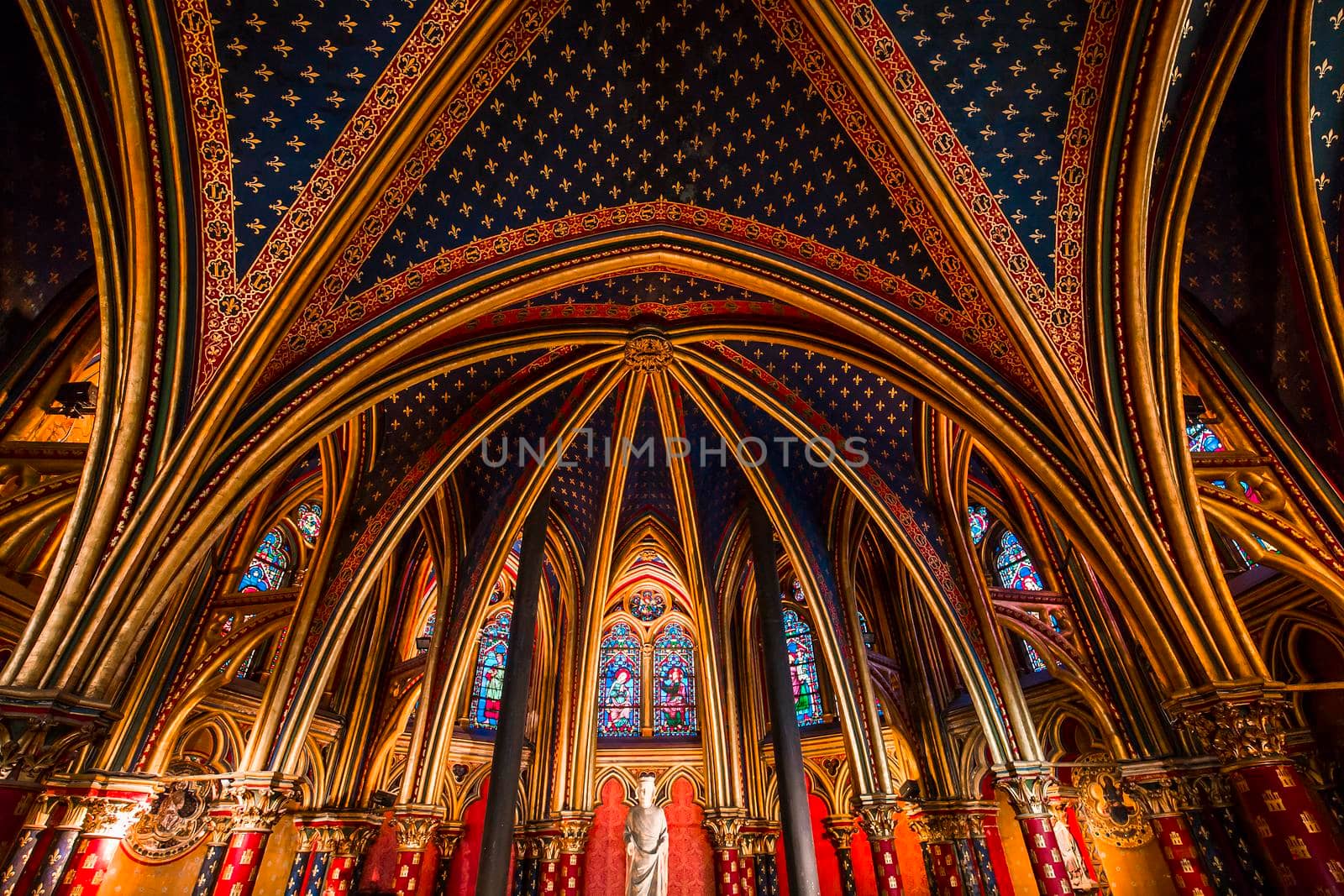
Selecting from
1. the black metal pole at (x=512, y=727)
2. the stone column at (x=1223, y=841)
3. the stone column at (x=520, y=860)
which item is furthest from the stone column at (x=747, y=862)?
the stone column at (x=1223, y=841)

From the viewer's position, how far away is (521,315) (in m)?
9.52

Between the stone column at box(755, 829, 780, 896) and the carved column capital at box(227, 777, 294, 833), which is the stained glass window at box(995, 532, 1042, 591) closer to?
the stone column at box(755, 829, 780, 896)

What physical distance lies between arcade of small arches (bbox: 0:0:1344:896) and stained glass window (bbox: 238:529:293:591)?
74.8 inches

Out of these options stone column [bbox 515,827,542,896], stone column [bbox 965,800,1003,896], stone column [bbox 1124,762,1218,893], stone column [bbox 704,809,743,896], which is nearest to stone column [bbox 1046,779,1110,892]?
stone column [bbox 965,800,1003,896]

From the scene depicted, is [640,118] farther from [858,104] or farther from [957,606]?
[957,606]

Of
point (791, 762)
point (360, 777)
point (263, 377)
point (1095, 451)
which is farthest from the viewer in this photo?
point (360, 777)

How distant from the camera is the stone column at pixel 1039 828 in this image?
801 cm

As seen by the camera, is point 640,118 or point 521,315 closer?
point 640,118

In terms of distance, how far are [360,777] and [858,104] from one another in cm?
1237

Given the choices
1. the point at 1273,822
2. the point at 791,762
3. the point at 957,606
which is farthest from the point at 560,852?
the point at 1273,822

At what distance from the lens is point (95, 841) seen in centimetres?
783

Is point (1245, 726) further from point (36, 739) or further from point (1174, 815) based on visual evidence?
point (36, 739)

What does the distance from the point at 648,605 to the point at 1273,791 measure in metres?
14.1

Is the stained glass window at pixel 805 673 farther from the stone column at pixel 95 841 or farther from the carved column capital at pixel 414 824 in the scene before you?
the stone column at pixel 95 841
